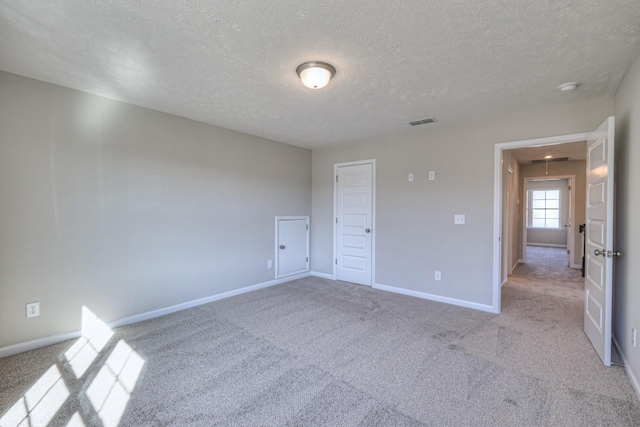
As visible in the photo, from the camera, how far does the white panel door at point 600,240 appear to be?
2236 millimetres

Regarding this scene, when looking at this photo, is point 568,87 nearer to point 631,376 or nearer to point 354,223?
point 631,376

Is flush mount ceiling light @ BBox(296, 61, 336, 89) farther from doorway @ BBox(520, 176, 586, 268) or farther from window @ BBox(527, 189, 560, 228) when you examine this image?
window @ BBox(527, 189, 560, 228)

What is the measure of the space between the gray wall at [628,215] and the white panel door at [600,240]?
113 millimetres

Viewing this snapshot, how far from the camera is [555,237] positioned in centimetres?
964

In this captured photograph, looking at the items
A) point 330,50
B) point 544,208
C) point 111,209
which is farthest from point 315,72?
point 544,208

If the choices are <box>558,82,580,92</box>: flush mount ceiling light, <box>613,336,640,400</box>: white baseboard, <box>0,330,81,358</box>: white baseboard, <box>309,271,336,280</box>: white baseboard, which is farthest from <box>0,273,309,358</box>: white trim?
<box>558,82,580,92</box>: flush mount ceiling light

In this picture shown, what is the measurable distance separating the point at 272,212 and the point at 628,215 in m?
3.99

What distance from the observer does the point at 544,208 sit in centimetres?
980

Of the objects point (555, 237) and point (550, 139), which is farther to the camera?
point (555, 237)

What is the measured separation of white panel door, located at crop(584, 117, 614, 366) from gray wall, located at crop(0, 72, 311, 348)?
3.88 m

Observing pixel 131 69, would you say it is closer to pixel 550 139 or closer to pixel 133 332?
pixel 133 332

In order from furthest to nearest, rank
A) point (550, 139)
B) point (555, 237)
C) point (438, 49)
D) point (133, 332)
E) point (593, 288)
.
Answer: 1. point (555, 237)
2. point (550, 139)
3. point (133, 332)
4. point (593, 288)
5. point (438, 49)

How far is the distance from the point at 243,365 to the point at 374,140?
11.8ft

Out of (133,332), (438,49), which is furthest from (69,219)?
(438,49)
